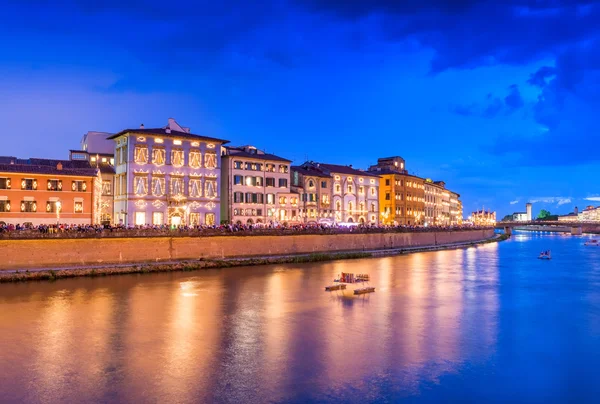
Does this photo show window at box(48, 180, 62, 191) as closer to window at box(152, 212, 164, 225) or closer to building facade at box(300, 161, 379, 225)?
window at box(152, 212, 164, 225)

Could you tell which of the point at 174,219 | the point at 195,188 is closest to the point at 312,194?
the point at 195,188

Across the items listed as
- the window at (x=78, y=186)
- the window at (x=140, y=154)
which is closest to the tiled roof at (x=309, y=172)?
the window at (x=140, y=154)

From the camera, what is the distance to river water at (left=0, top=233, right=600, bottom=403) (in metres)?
16.1

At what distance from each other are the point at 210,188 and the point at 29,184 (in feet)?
64.6

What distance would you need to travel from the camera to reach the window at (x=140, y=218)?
57.8 m

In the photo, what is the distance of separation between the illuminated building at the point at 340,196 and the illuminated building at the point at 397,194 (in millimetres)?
6117

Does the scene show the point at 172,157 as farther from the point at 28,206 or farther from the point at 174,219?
the point at 28,206

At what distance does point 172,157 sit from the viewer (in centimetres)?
6025

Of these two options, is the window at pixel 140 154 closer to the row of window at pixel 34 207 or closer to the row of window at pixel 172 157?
the row of window at pixel 172 157

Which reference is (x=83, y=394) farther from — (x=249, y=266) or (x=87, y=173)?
(x=87, y=173)

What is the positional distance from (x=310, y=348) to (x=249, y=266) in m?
31.8

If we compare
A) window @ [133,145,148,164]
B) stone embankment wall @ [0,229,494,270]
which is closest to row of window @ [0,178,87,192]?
window @ [133,145,148,164]

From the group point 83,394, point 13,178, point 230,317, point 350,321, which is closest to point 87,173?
point 13,178

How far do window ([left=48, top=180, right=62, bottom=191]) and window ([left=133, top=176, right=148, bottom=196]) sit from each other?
7.64 m
